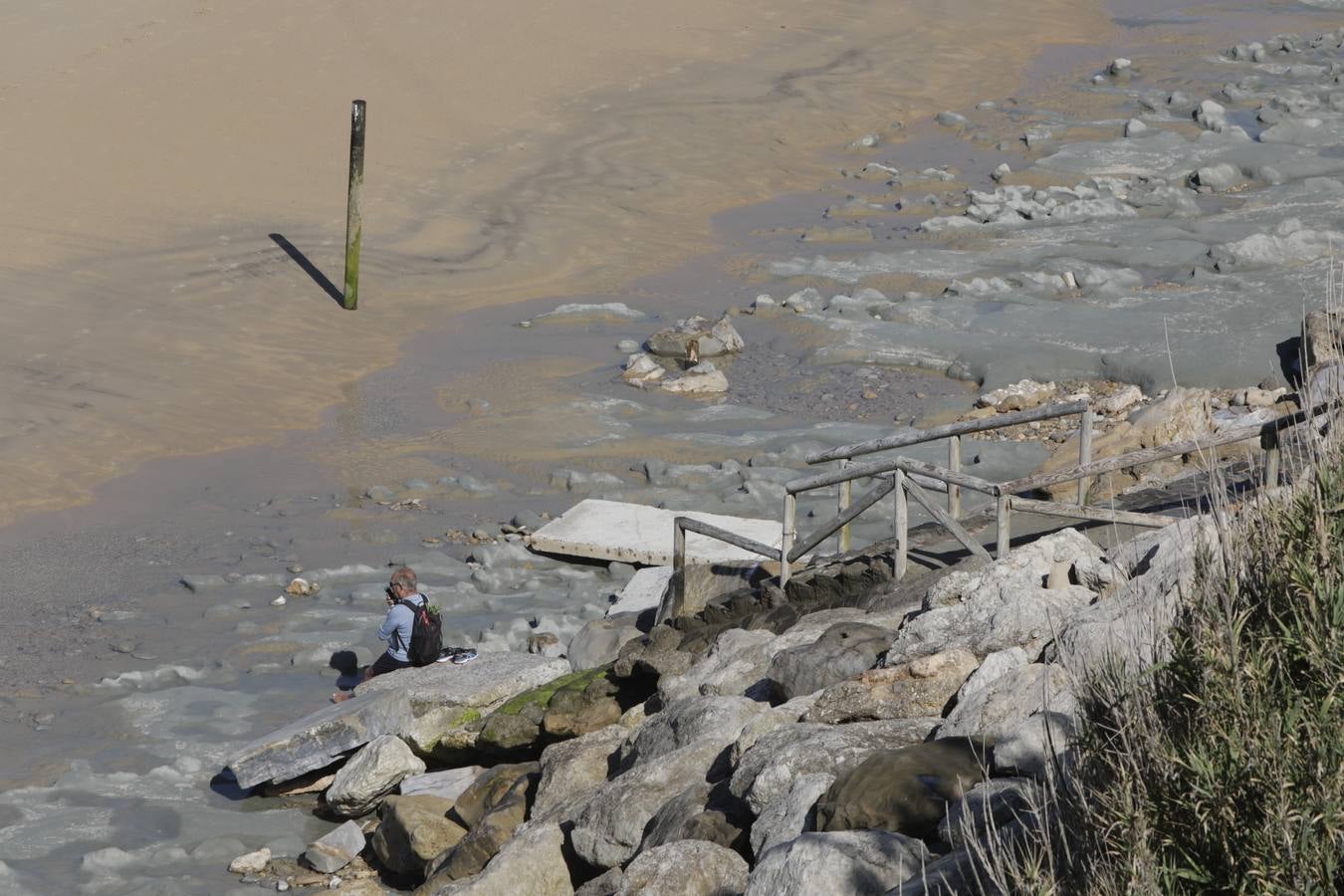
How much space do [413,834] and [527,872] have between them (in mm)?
1537

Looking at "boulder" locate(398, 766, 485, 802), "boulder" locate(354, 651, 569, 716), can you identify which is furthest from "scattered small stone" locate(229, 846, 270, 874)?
"boulder" locate(354, 651, 569, 716)

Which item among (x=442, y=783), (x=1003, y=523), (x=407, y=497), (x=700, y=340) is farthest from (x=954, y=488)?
(x=700, y=340)

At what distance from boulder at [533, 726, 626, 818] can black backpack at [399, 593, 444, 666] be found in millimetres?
2226

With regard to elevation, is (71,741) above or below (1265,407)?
below

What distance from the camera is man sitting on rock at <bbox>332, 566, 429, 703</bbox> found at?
37.4 ft

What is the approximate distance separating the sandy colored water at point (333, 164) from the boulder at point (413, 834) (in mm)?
7826

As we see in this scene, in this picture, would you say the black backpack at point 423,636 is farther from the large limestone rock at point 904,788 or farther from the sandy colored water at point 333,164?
the sandy colored water at point 333,164

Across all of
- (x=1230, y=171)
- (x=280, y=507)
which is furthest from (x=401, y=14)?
(x=280, y=507)

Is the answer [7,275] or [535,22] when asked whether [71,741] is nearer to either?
[7,275]

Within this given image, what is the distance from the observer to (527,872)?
7715 millimetres

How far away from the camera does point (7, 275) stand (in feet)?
69.2

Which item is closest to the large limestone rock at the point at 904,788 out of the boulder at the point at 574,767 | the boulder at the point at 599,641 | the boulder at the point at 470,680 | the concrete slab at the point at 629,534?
the boulder at the point at 574,767

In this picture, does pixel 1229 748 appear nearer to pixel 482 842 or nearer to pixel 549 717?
pixel 482 842

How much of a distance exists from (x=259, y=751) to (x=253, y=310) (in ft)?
39.7
